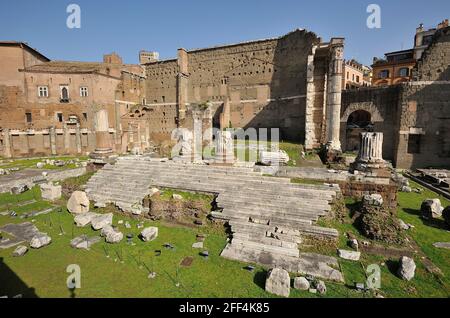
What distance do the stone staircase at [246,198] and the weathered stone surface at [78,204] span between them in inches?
32.6

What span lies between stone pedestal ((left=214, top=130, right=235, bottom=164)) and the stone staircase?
74 centimetres

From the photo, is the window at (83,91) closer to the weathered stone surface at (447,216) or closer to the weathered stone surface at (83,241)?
the weathered stone surface at (83,241)

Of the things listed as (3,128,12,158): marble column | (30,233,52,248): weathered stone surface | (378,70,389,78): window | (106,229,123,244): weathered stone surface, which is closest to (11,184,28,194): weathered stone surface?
(30,233,52,248): weathered stone surface

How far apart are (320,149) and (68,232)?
55.4 ft

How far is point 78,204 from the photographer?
9812mm

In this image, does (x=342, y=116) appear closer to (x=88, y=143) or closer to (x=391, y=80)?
(x=391, y=80)

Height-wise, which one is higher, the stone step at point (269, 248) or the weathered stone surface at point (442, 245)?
the stone step at point (269, 248)

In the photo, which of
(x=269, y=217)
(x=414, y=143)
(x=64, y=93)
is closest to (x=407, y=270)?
(x=269, y=217)

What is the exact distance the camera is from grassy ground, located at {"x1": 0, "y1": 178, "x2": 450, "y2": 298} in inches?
207

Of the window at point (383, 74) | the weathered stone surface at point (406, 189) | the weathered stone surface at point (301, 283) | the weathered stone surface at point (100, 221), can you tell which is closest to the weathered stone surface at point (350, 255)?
the weathered stone surface at point (301, 283)

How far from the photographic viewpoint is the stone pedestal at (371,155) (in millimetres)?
9445

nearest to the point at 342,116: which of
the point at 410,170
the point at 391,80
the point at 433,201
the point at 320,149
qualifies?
the point at 320,149

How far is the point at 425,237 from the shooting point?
25.1 ft
